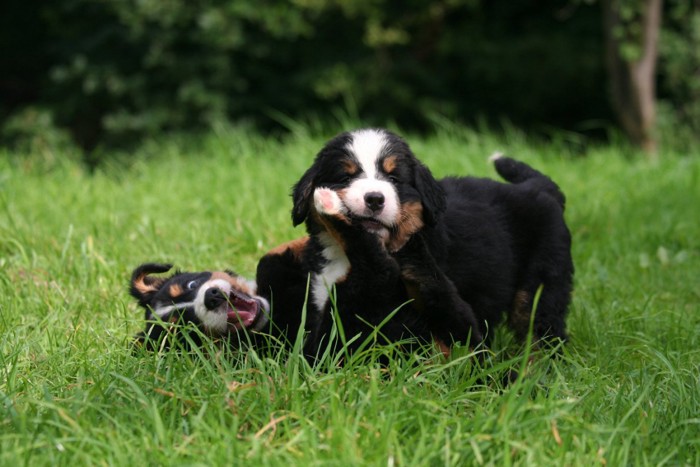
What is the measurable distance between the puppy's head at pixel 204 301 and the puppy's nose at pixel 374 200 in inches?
25.8

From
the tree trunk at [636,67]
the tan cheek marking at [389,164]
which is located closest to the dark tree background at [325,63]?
the tree trunk at [636,67]

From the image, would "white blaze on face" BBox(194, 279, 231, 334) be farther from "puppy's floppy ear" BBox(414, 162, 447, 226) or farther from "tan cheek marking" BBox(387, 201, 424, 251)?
"puppy's floppy ear" BBox(414, 162, 447, 226)

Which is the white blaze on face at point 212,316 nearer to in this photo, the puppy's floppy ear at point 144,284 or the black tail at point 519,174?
the puppy's floppy ear at point 144,284

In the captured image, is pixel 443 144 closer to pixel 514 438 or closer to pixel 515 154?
pixel 515 154

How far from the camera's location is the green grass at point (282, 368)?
2.42m

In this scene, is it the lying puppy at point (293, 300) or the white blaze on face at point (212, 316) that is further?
the white blaze on face at point (212, 316)

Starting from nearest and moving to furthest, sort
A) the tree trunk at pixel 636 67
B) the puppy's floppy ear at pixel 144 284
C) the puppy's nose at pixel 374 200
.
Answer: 1. the puppy's nose at pixel 374 200
2. the puppy's floppy ear at pixel 144 284
3. the tree trunk at pixel 636 67

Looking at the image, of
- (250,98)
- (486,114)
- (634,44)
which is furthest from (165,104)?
(634,44)

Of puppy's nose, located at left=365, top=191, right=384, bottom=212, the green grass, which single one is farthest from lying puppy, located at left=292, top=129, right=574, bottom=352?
the green grass

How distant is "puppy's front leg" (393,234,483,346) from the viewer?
314 centimetres

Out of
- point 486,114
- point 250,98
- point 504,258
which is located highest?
point 504,258

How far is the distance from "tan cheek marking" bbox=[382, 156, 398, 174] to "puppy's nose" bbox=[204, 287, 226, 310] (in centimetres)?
79

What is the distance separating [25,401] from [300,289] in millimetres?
1197

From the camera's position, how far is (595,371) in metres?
3.35
